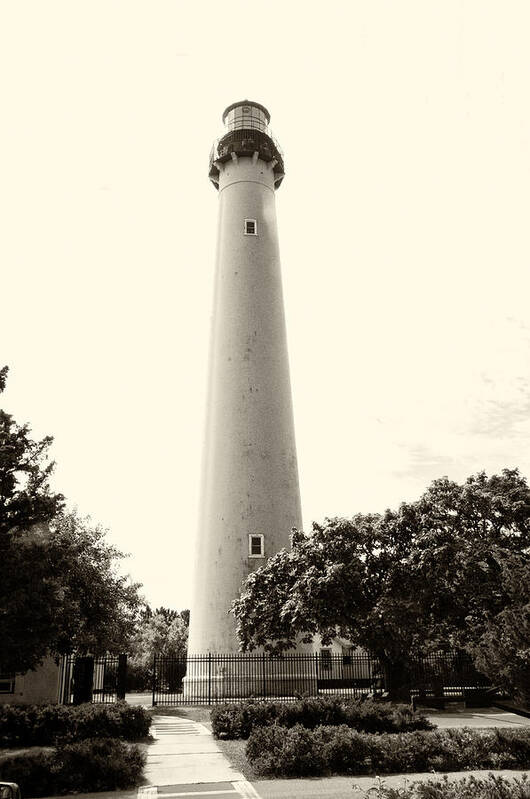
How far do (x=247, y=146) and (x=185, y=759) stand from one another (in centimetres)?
3096

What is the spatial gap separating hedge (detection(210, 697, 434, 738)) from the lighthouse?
9.59m

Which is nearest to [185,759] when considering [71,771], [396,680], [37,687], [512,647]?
[71,771]

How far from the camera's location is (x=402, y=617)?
24.8m

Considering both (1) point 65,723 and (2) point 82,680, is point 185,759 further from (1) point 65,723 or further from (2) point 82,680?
(2) point 82,680

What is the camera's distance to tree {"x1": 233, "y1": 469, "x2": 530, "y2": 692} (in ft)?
83.3

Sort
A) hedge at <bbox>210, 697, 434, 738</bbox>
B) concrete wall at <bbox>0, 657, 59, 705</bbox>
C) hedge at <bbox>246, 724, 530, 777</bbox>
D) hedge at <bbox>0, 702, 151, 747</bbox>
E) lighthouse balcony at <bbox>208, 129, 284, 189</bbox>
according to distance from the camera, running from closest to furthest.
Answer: hedge at <bbox>246, 724, 530, 777</bbox>, hedge at <bbox>0, 702, 151, 747</bbox>, hedge at <bbox>210, 697, 434, 738</bbox>, concrete wall at <bbox>0, 657, 59, 705</bbox>, lighthouse balcony at <bbox>208, 129, 284, 189</bbox>

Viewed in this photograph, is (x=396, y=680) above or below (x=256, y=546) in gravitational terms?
below

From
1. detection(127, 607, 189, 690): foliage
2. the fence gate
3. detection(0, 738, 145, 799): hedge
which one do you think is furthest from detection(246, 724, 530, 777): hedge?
detection(127, 607, 189, 690): foliage

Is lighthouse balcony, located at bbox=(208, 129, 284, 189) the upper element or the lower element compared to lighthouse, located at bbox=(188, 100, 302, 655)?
upper

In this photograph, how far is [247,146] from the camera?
35688 mm

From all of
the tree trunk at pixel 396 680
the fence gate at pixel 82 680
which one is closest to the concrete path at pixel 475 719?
the tree trunk at pixel 396 680

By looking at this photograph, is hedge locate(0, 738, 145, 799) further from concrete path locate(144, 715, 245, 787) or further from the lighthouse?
the lighthouse

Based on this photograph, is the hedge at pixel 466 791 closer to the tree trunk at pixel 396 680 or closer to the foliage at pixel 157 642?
the tree trunk at pixel 396 680

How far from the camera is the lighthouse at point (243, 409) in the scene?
2873 centimetres
